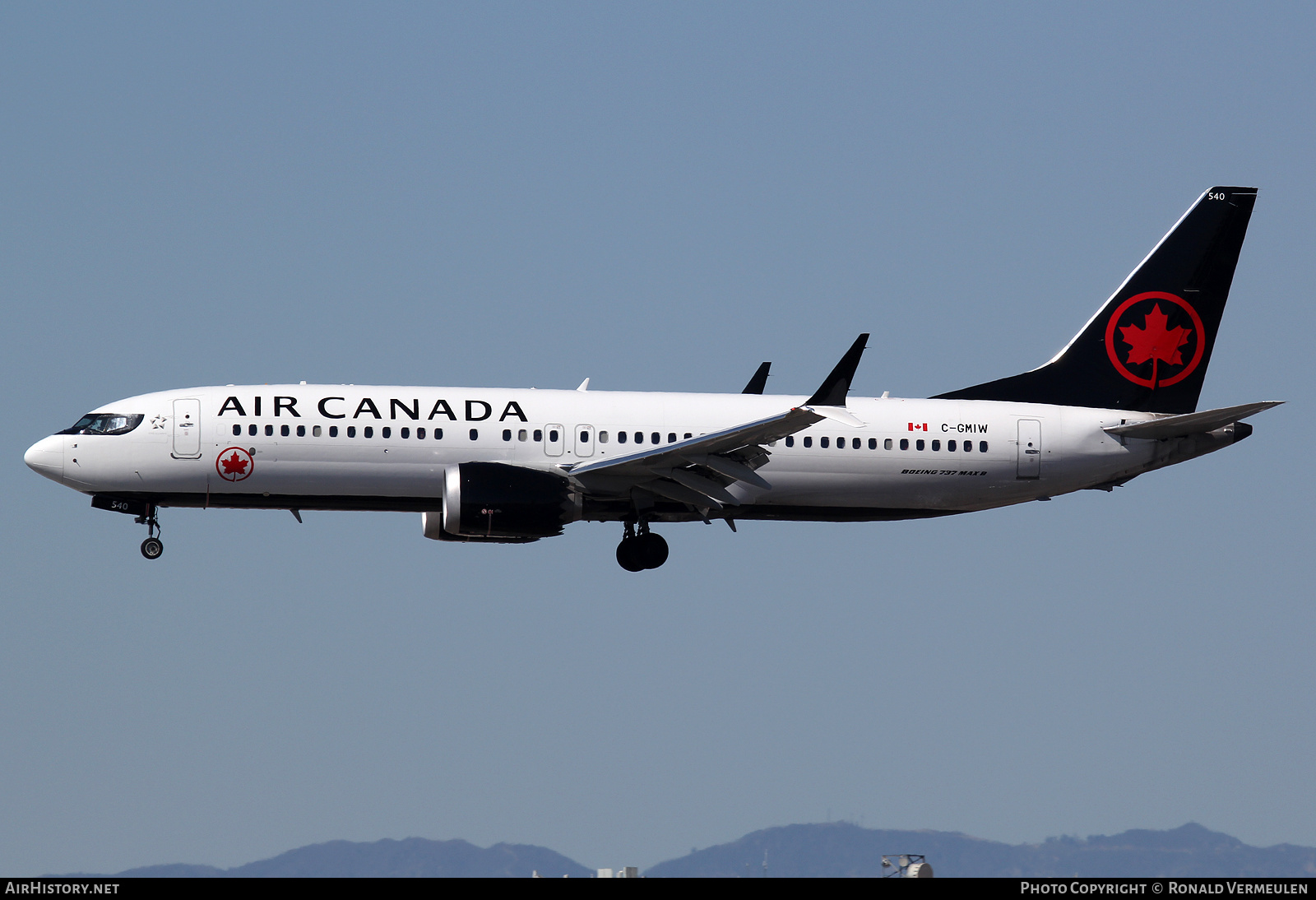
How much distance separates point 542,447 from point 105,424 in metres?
10.7

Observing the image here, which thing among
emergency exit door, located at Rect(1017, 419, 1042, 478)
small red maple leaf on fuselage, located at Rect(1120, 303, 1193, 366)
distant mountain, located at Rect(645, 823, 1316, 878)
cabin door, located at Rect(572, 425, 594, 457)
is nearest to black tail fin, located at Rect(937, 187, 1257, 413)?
small red maple leaf on fuselage, located at Rect(1120, 303, 1193, 366)

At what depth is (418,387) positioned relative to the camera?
43344 mm

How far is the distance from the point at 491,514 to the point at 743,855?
162 meters

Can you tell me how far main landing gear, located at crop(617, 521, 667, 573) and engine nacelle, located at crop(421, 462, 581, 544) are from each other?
10.7ft

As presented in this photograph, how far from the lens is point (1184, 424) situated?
148 feet

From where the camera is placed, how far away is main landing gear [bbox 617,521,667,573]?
44750mm

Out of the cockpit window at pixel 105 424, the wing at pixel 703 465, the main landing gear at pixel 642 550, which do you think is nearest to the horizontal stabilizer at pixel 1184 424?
the wing at pixel 703 465

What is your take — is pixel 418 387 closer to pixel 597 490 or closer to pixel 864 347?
pixel 597 490

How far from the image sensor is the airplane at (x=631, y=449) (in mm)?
41500

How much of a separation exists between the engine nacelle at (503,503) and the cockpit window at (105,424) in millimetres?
7741

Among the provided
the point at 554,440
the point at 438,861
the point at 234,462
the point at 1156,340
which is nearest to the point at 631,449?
the point at 554,440

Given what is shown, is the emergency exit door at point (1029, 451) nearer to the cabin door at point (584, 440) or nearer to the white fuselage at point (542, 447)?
the white fuselage at point (542, 447)
